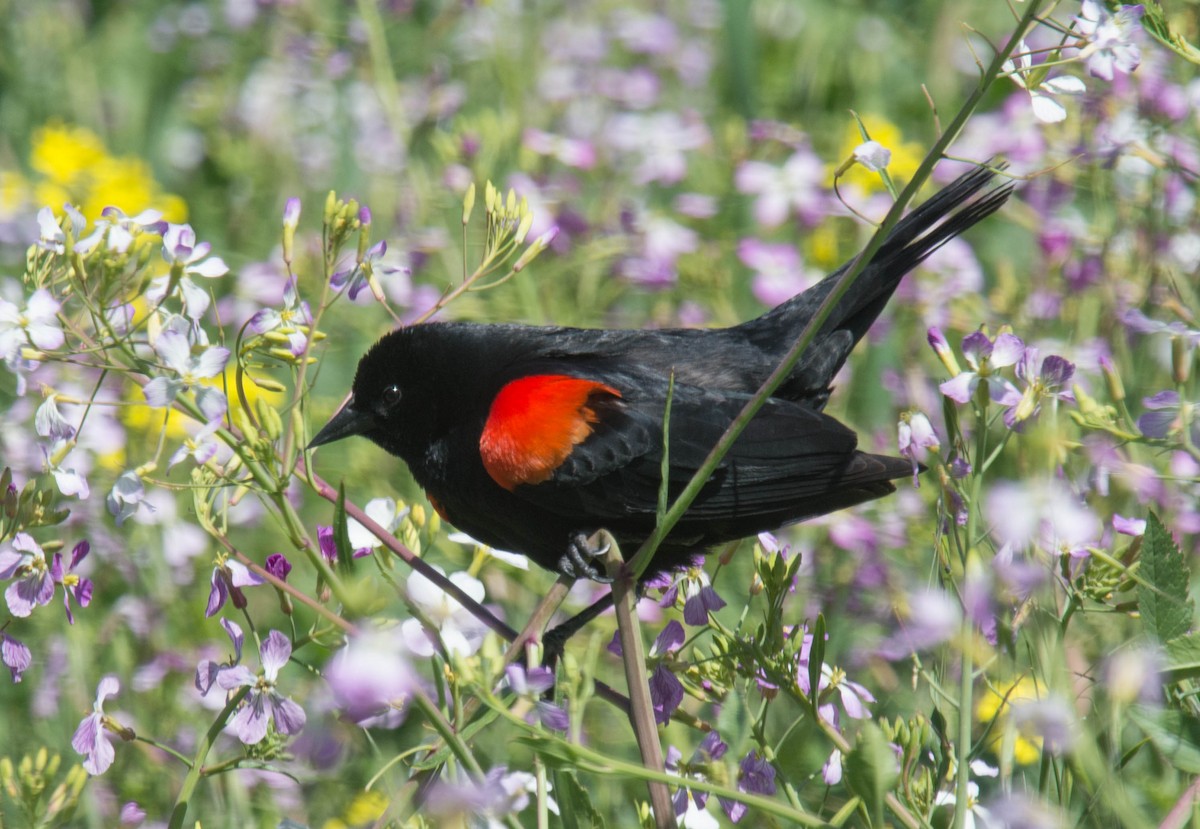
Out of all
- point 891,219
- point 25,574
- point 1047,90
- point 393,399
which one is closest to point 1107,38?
point 1047,90

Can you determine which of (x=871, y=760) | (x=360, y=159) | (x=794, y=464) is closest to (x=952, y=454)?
(x=871, y=760)

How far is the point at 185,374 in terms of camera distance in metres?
1.21

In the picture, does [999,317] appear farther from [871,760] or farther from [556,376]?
[871,760]

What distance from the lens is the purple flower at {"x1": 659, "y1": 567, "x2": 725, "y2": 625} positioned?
1.46 metres

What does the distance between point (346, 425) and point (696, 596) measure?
0.99 meters

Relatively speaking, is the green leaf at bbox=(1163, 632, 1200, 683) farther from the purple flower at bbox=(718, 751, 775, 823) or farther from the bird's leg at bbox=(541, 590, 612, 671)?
the bird's leg at bbox=(541, 590, 612, 671)

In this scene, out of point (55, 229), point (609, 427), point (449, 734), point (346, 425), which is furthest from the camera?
point (346, 425)

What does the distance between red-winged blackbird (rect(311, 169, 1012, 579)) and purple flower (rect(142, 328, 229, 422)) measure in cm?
75

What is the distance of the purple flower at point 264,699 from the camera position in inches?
49.6

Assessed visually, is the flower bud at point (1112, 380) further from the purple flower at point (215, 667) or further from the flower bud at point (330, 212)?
the purple flower at point (215, 667)

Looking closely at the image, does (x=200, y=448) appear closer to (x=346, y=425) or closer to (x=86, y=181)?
(x=346, y=425)

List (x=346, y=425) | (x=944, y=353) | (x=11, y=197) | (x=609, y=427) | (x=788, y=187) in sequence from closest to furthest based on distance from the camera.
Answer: (x=944, y=353)
(x=609, y=427)
(x=346, y=425)
(x=788, y=187)
(x=11, y=197)

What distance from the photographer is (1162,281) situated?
2461mm

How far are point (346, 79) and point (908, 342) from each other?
274 cm
